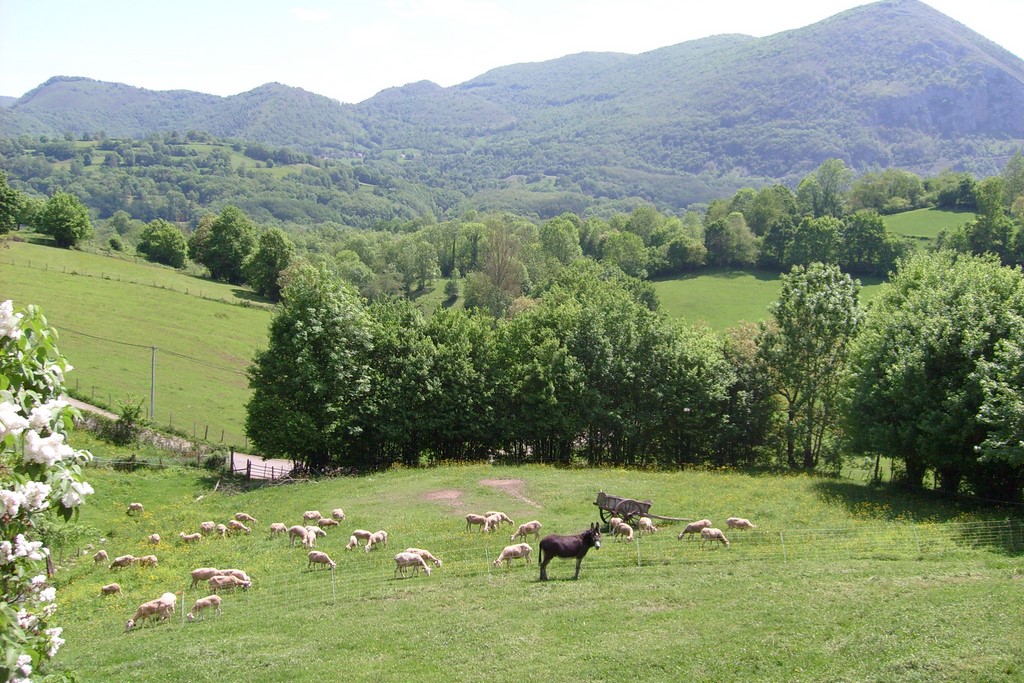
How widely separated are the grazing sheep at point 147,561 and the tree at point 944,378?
34746 millimetres

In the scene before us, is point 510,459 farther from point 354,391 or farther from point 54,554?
point 54,554

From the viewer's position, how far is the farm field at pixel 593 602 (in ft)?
60.8

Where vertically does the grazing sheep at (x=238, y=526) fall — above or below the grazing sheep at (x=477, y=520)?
below

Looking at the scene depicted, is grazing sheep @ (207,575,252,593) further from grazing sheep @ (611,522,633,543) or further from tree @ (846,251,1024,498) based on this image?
tree @ (846,251,1024,498)

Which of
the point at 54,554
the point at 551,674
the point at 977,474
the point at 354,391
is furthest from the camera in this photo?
the point at 354,391

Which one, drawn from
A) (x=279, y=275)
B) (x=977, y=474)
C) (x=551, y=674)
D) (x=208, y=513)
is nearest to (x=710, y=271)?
(x=279, y=275)

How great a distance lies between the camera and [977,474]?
130ft

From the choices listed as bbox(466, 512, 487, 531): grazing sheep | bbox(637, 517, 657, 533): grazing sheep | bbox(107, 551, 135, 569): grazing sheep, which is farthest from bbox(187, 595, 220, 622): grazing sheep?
bbox(637, 517, 657, 533): grazing sheep

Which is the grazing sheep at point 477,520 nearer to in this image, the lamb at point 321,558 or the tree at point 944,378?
the lamb at point 321,558

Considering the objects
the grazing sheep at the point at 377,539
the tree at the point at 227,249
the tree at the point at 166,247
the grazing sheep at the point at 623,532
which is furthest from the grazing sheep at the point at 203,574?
the tree at the point at 166,247

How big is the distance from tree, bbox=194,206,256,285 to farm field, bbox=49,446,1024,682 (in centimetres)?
9205

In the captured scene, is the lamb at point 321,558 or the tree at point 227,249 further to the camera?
the tree at point 227,249

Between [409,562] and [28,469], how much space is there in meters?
20.7

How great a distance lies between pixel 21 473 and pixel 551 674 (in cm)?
1325
